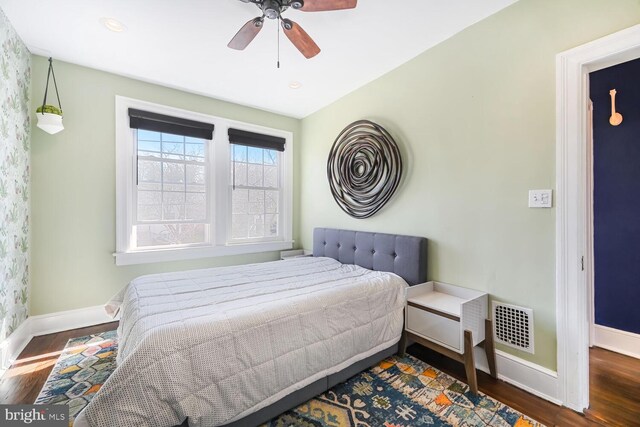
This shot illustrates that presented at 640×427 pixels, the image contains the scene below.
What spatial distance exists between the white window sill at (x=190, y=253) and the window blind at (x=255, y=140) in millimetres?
1391

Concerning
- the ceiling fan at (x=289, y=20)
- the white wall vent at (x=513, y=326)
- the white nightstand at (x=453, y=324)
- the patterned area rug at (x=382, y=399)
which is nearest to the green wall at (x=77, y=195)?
the patterned area rug at (x=382, y=399)

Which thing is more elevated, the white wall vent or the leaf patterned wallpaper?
the leaf patterned wallpaper

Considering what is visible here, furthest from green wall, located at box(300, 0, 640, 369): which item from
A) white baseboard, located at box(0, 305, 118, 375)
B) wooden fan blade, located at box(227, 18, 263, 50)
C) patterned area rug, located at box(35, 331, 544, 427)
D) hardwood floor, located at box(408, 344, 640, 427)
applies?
white baseboard, located at box(0, 305, 118, 375)

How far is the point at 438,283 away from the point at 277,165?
2798mm

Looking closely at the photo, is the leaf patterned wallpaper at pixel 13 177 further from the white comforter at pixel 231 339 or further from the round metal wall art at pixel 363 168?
the round metal wall art at pixel 363 168

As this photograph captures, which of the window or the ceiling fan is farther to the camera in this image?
the window

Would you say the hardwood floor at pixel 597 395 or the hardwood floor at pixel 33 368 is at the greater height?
the hardwood floor at pixel 33 368

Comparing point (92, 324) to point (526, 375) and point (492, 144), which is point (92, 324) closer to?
point (526, 375)

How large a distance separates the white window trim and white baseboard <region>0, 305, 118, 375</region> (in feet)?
1.89

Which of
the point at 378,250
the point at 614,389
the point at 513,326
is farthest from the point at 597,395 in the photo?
the point at 378,250

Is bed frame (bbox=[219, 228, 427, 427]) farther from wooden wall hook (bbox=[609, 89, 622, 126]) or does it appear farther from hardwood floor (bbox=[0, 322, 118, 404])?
wooden wall hook (bbox=[609, 89, 622, 126])

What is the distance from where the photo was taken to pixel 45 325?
8.59 feet

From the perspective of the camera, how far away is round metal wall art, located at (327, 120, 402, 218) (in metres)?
2.74

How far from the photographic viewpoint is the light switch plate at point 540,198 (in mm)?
1728
